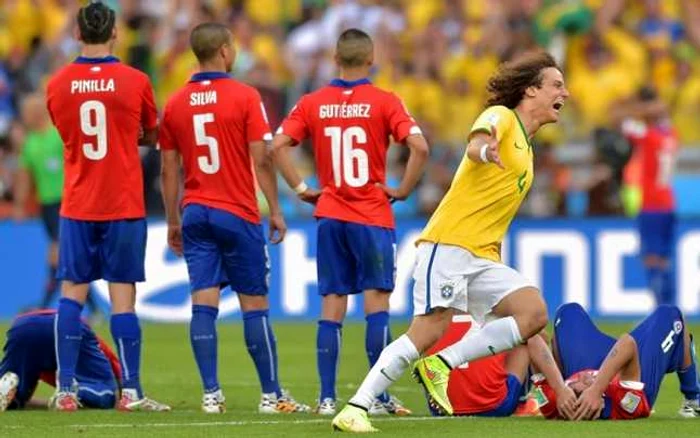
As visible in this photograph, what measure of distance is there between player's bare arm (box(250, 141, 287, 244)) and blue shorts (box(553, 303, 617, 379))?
76.3 inches

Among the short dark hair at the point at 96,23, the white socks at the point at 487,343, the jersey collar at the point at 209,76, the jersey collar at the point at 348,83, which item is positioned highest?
the short dark hair at the point at 96,23

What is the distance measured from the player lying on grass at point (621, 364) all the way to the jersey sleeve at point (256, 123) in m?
2.22

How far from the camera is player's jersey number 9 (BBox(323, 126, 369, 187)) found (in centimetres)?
1175

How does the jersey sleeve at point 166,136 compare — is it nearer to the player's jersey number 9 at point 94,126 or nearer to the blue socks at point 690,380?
the player's jersey number 9 at point 94,126

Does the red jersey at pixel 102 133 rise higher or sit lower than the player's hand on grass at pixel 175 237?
higher

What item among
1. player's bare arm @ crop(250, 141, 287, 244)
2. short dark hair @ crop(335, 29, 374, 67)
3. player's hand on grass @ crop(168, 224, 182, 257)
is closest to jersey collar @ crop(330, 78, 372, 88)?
short dark hair @ crop(335, 29, 374, 67)

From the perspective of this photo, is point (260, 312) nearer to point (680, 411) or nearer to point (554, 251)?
point (680, 411)

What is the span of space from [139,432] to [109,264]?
1.96 meters

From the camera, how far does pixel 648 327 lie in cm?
1030

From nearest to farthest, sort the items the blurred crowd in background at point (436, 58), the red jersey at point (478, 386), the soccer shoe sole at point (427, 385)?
1. the soccer shoe sole at point (427, 385)
2. the red jersey at point (478, 386)
3. the blurred crowd in background at point (436, 58)

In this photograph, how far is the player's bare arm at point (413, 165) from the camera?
1157cm

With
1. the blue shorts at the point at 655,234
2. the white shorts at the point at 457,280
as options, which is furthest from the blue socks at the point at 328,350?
the blue shorts at the point at 655,234

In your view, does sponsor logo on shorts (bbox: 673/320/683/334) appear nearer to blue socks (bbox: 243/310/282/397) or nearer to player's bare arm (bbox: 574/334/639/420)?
player's bare arm (bbox: 574/334/639/420)

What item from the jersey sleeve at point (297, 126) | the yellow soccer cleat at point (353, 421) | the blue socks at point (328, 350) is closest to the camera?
the yellow soccer cleat at point (353, 421)
